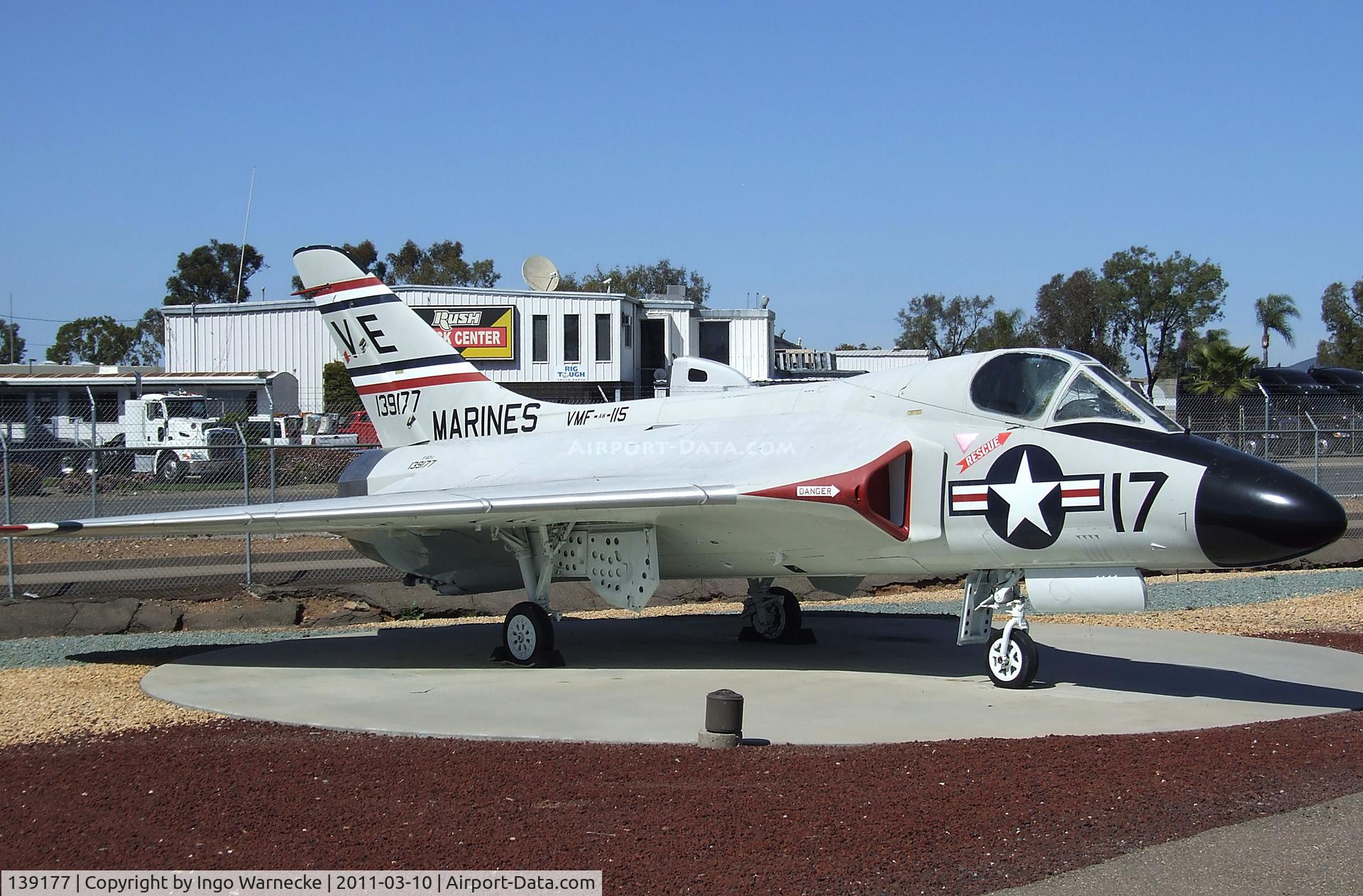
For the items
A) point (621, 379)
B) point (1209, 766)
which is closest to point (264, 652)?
point (1209, 766)

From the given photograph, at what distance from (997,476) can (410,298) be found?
34913mm

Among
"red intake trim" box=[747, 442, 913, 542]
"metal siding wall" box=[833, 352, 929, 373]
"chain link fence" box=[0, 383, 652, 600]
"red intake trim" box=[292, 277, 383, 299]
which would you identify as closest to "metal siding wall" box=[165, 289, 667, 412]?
"metal siding wall" box=[833, 352, 929, 373]

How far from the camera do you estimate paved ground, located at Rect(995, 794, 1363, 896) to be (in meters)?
5.07

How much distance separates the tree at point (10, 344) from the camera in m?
103

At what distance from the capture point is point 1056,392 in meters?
9.71

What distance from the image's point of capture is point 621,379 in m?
40.7

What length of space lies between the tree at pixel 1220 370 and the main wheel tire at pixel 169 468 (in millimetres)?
31930

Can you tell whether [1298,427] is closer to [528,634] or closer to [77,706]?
[528,634]

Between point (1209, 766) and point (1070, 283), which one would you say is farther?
point (1070, 283)

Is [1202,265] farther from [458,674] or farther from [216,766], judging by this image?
[216,766]

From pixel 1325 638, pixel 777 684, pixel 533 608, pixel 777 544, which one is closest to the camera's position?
pixel 777 684

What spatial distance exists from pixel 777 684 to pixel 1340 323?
9556cm

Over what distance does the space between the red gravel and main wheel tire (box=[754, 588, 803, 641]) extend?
17.4 feet

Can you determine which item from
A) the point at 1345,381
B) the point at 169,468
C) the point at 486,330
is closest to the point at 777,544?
the point at 169,468
